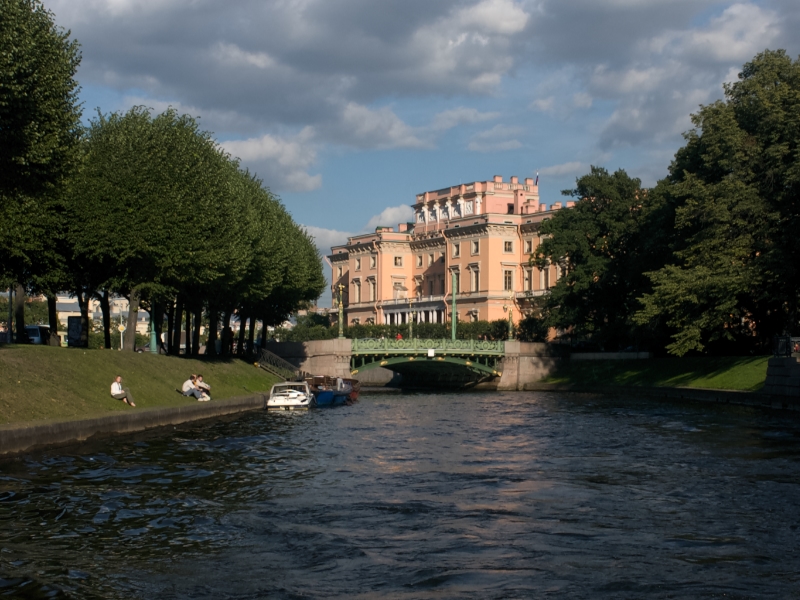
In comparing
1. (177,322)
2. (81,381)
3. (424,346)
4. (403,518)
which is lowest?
(403,518)

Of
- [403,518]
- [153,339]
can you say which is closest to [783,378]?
[153,339]

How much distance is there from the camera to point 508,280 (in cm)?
13600

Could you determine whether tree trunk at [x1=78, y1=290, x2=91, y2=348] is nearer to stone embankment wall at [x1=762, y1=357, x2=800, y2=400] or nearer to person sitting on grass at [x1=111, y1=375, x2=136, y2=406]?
person sitting on grass at [x1=111, y1=375, x2=136, y2=406]

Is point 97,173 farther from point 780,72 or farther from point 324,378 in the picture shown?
point 780,72

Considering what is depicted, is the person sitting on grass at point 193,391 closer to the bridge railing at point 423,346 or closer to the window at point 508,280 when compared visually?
the bridge railing at point 423,346

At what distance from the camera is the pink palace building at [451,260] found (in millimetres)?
134750

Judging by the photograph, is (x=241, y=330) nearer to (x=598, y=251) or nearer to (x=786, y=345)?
(x=598, y=251)

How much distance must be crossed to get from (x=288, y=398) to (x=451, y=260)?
291ft

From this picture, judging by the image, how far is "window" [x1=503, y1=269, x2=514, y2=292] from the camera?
136m

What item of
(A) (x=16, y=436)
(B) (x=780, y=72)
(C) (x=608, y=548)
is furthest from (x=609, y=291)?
(C) (x=608, y=548)

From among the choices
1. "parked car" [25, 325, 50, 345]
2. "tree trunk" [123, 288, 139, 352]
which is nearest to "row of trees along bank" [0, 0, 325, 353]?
"tree trunk" [123, 288, 139, 352]

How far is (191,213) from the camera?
56.6 meters

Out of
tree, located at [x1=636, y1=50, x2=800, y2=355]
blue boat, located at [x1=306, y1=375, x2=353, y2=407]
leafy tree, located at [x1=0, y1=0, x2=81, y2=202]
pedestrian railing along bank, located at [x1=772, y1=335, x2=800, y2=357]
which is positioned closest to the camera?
leafy tree, located at [x1=0, y1=0, x2=81, y2=202]

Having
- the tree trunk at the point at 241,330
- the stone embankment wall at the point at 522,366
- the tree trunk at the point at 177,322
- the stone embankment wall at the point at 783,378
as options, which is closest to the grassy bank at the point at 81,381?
the tree trunk at the point at 177,322
